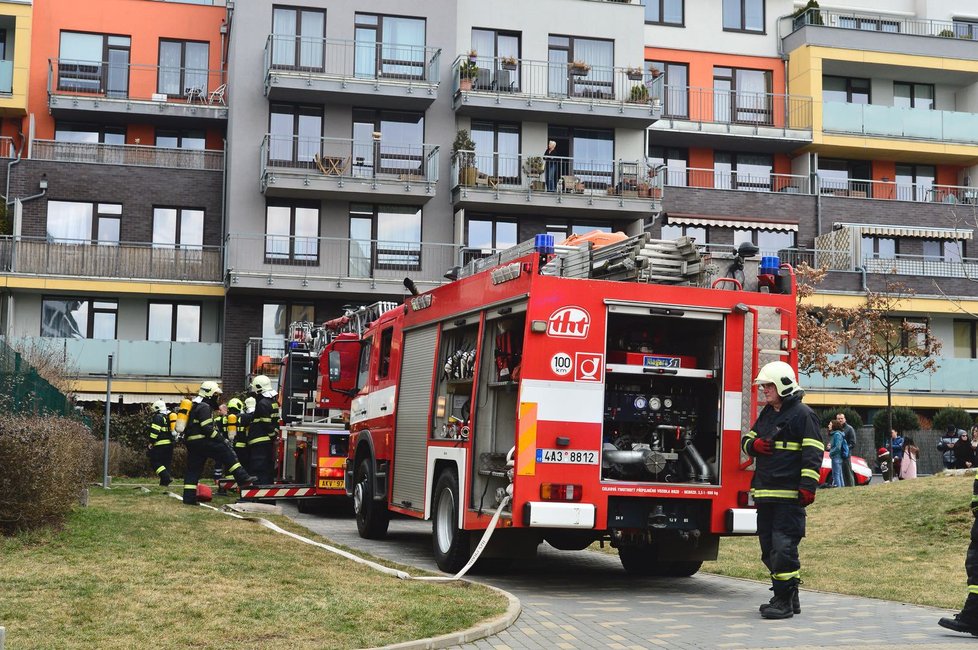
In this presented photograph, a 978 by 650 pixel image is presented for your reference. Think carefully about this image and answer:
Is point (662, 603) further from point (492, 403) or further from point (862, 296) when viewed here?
point (862, 296)

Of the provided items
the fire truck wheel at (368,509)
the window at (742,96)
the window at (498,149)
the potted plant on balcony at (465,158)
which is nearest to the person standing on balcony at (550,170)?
the window at (498,149)

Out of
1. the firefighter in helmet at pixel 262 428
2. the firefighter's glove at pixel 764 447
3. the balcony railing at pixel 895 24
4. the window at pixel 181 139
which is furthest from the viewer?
the balcony railing at pixel 895 24

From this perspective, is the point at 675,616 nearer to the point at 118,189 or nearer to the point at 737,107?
the point at 118,189

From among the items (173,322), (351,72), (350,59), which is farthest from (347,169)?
(173,322)

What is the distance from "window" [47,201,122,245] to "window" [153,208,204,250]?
112 cm

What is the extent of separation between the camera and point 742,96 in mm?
40906

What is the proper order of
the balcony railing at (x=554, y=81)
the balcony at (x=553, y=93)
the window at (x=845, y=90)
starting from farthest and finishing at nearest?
the window at (x=845, y=90) → the balcony railing at (x=554, y=81) → the balcony at (x=553, y=93)

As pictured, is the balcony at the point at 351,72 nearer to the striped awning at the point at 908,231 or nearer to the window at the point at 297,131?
the window at the point at 297,131

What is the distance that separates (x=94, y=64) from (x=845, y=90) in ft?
82.3

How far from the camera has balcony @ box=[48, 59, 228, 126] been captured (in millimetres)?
35656

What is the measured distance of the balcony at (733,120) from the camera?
39.5 metres

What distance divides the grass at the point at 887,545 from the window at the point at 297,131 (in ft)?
64.4

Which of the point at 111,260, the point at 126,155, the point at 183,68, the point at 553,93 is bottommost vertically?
the point at 111,260

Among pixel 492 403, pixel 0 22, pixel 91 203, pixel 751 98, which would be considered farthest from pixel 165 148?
pixel 492 403
